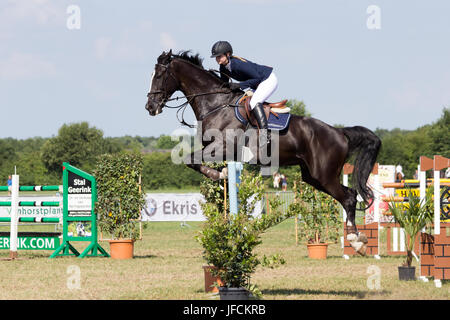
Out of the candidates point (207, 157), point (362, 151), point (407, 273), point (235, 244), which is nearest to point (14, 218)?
point (207, 157)

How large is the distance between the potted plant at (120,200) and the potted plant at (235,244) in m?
5.52

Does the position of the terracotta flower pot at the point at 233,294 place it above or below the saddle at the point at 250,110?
below

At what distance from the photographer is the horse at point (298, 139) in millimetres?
7137

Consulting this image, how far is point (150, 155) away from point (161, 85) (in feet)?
172

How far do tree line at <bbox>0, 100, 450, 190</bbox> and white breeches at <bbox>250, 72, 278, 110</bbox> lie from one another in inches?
1174

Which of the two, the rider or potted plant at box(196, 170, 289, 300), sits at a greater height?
the rider

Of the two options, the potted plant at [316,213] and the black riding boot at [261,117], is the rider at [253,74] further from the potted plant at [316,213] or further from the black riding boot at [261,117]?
the potted plant at [316,213]

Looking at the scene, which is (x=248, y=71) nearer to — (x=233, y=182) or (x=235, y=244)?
(x=233, y=182)

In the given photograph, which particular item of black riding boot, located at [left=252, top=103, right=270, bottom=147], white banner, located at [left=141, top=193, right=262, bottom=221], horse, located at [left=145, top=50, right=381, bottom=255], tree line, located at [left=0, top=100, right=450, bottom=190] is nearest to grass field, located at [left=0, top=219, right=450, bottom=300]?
horse, located at [left=145, top=50, right=381, bottom=255]

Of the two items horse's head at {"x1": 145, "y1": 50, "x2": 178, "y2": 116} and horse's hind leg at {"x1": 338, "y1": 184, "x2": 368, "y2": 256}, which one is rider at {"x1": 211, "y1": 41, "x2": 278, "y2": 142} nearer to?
horse's head at {"x1": 145, "y1": 50, "x2": 178, "y2": 116}


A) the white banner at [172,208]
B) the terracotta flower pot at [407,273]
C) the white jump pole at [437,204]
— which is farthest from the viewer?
the white banner at [172,208]

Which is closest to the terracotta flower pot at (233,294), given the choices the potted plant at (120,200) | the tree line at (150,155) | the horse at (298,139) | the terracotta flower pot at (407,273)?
the horse at (298,139)

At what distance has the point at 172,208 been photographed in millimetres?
20797

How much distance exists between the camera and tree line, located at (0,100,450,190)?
151ft
